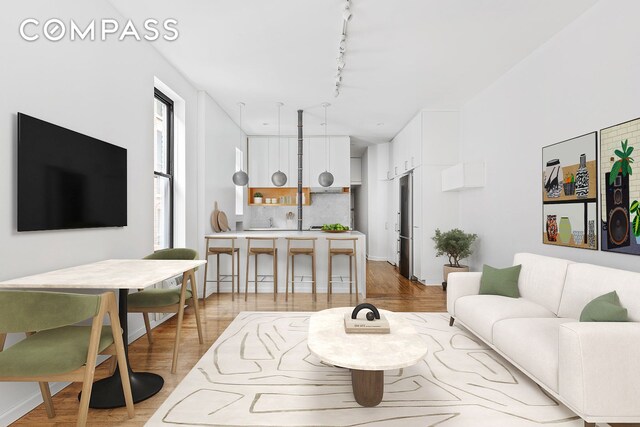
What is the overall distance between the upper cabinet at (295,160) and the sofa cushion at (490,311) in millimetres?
5052

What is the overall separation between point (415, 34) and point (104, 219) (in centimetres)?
351

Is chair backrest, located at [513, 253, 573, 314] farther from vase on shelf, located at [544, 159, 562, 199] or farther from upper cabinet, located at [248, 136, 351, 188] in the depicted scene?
upper cabinet, located at [248, 136, 351, 188]

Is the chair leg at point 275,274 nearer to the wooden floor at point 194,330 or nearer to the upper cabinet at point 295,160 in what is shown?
the wooden floor at point 194,330

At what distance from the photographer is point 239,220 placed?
7.69 m

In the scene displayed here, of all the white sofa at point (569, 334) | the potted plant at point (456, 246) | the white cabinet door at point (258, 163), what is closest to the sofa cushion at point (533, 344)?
the white sofa at point (569, 334)

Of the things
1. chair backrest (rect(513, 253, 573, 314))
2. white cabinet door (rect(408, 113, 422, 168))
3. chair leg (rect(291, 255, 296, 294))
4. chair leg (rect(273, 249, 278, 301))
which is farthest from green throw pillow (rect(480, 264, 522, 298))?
white cabinet door (rect(408, 113, 422, 168))

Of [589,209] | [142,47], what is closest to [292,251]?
[142,47]

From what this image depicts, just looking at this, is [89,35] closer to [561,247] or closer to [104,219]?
[104,219]

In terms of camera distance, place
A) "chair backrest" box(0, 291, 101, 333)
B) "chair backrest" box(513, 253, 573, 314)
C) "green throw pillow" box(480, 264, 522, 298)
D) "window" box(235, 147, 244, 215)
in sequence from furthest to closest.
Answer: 1. "window" box(235, 147, 244, 215)
2. "green throw pillow" box(480, 264, 522, 298)
3. "chair backrest" box(513, 253, 573, 314)
4. "chair backrest" box(0, 291, 101, 333)

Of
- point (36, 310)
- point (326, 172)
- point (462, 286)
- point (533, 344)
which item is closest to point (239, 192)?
point (326, 172)

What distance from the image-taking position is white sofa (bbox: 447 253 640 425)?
6.32 feet

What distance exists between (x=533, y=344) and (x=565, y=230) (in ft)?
5.75

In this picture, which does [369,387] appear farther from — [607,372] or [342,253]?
[342,253]

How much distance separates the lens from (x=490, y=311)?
9.96ft
